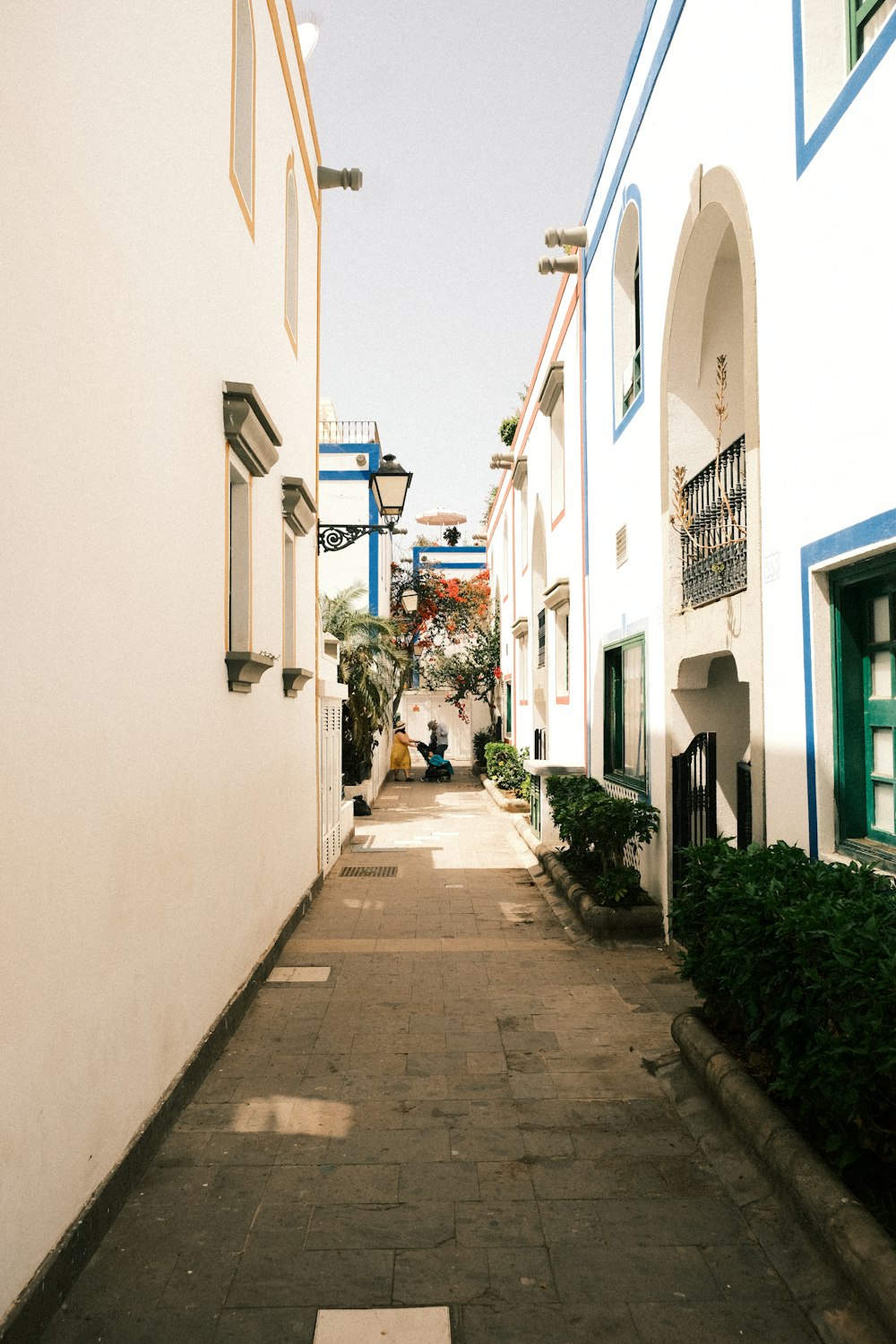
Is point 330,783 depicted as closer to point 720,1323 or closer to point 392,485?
point 392,485

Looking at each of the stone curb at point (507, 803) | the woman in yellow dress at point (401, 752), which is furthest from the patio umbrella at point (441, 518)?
the stone curb at point (507, 803)

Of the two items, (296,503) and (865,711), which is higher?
(296,503)

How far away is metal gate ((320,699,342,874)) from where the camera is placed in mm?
11359

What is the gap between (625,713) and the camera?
985 centimetres

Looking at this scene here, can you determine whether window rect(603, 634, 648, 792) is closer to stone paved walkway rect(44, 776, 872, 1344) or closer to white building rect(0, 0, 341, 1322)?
stone paved walkway rect(44, 776, 872, 1344)

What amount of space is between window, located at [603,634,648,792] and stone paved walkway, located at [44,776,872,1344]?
9.03 feet

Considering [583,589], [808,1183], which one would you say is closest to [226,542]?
[808,1183]

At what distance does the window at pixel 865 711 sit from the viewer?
177 inches

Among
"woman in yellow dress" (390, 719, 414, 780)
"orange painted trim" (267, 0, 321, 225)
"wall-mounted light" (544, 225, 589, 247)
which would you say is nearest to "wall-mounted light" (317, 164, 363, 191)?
"orange painted trim" (267, 0, 321, 225)

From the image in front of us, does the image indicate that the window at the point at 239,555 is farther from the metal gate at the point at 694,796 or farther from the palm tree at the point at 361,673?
the palm tree at the point at 361,673

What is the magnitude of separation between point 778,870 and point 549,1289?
81.8 inches

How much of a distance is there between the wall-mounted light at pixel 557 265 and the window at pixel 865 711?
788cm

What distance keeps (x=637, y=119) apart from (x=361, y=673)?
34.8 feet

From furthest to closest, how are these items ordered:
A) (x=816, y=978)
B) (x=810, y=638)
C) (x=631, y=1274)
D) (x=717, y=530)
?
(x=717, y=530) → (x=810, y=638) → (x=816, y=978) → (x=631, y=1274)
